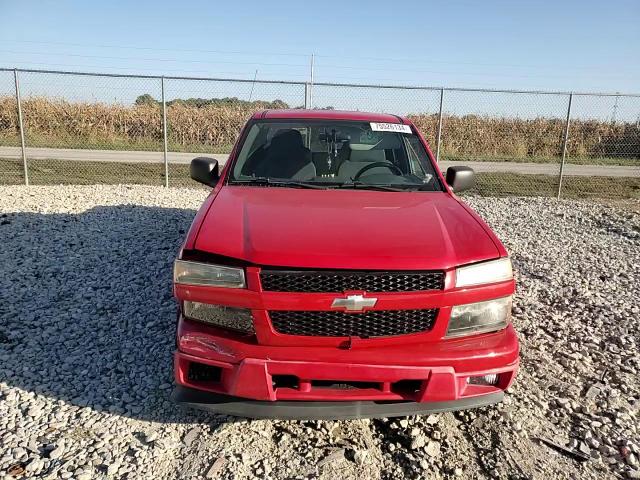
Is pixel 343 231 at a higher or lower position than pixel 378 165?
lower

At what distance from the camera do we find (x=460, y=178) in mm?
4105

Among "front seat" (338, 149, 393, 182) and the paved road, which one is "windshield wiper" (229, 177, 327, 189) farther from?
the paved road

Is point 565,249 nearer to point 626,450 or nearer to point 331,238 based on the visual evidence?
point 626,450

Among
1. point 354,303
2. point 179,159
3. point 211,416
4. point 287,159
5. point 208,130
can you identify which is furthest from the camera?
point 208,130

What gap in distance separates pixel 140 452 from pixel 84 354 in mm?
1275

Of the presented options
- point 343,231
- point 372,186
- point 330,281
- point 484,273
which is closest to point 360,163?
point 372,186

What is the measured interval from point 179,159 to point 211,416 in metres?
13.6

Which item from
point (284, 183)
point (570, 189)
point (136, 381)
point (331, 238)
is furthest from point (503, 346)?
point (570, 189)

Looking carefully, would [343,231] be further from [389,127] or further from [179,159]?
[179,159]

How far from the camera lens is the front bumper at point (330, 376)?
95.3 inches

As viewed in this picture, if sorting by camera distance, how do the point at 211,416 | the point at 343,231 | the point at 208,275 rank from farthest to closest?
the point at 211,416 → the point at 343,231 → the point at 208,275

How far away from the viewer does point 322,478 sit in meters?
2.53

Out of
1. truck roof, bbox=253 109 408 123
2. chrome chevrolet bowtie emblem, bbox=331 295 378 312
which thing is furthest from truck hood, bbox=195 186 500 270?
truck roof, bbox=253 109 408 123

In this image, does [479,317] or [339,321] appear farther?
[479,317]
